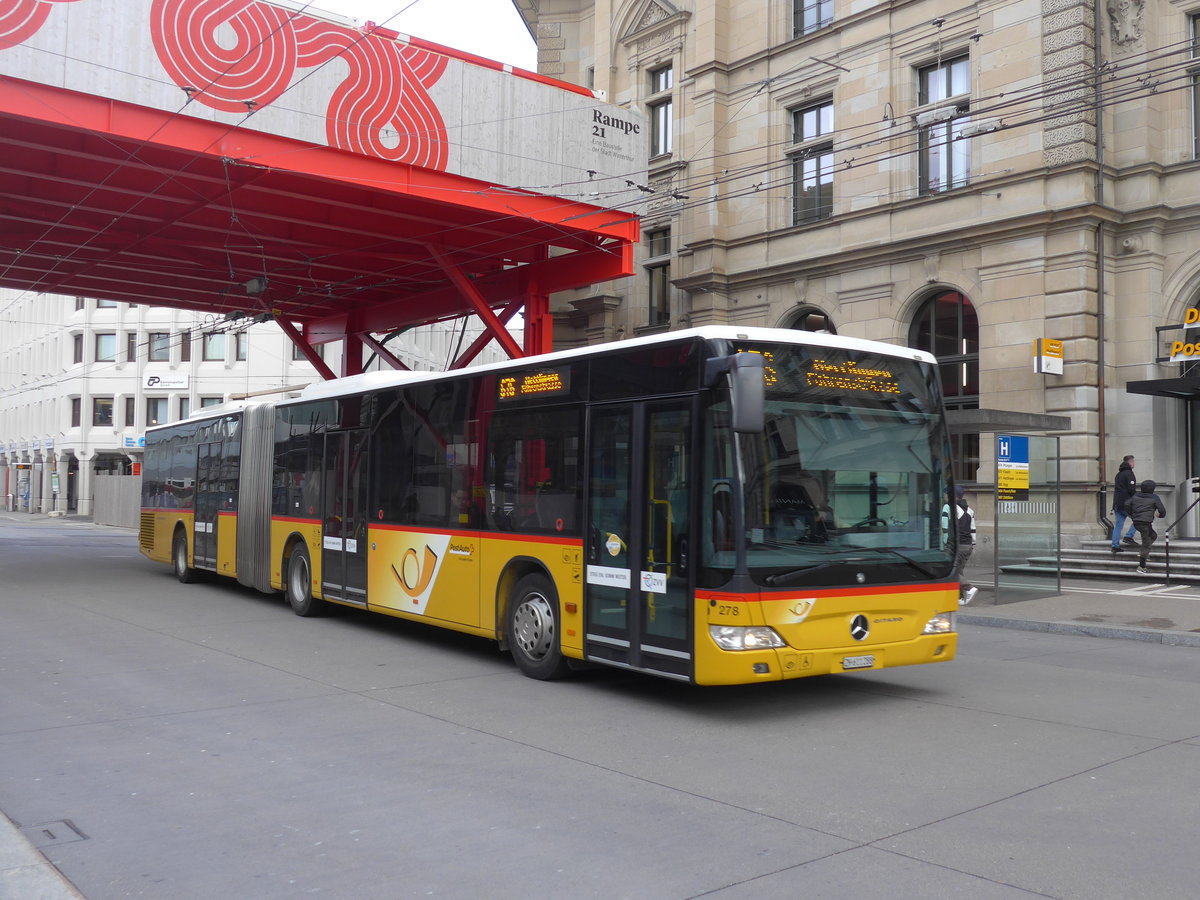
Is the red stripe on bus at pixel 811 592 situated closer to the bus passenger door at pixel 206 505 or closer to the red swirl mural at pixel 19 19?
the bus passenger door at pixel 206 505

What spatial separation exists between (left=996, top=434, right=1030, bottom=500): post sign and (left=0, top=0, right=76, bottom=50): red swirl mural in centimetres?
1605

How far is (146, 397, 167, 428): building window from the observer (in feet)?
196

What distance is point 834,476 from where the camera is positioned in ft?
27.7

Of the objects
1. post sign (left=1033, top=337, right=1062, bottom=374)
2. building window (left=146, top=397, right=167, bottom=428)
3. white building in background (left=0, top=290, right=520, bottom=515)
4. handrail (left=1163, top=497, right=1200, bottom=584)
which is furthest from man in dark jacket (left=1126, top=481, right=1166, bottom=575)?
building window (left=146, top=397, right=167, bottom=428)

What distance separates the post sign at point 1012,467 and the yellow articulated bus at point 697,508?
328 inches

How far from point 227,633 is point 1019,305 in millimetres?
16817

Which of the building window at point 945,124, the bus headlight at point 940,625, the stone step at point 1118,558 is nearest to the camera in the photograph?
the bus headlight at point 940,625

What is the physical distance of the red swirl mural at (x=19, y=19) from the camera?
54.2 ft

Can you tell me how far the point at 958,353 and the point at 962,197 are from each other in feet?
10.9

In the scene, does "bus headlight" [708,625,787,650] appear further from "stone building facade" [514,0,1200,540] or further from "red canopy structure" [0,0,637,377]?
"red canopy structure" [0,0,637,377]

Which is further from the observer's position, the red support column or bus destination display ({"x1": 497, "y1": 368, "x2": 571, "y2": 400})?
the red support column

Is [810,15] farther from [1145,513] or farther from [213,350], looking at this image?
[213,350]

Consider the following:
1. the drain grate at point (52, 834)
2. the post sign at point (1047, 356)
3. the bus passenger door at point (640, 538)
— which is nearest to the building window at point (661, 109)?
the post sign at point (1047, 356)

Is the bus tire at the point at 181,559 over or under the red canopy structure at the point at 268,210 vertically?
under
